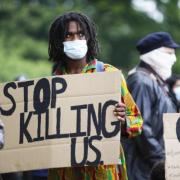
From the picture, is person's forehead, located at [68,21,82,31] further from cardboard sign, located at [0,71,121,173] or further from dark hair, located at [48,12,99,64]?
cardboard sign, located at [0,71,121,173]

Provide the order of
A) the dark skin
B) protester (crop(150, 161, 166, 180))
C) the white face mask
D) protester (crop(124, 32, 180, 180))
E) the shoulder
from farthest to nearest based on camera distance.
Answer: the white face mask
the shoulder
protester (crop(124, 32, 180, 180))
protester (crop(150, 161, 166, 180))
the dark skin

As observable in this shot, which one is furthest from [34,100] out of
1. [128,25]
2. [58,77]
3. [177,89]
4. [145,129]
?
[128,25]

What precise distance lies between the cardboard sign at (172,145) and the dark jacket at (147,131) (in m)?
1.20

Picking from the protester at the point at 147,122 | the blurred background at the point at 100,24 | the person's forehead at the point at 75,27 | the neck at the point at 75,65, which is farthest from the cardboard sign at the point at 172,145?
the blurred background at the point at 100,24

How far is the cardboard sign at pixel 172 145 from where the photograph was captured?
685cm

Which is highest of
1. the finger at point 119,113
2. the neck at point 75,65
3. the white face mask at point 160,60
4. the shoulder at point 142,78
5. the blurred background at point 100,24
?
the blurred background at point 100,24

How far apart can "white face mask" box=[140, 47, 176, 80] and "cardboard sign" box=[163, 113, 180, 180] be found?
5.56ft

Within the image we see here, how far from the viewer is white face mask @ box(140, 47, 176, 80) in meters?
8.60

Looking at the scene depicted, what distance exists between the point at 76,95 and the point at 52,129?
0.26m

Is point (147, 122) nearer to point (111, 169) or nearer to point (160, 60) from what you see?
point (160, 60)

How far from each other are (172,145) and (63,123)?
2.40 feet

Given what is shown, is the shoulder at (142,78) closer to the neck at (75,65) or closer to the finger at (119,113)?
the neck at (75,65)

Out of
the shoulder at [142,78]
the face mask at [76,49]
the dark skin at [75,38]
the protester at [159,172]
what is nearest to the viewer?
the face mask at [76,49]

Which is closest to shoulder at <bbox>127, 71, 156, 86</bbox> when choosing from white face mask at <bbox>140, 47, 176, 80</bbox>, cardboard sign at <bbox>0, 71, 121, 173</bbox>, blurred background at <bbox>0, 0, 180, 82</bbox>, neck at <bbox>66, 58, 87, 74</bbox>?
white face mask at <bbox>140, 47, 176, 80</bbox>
